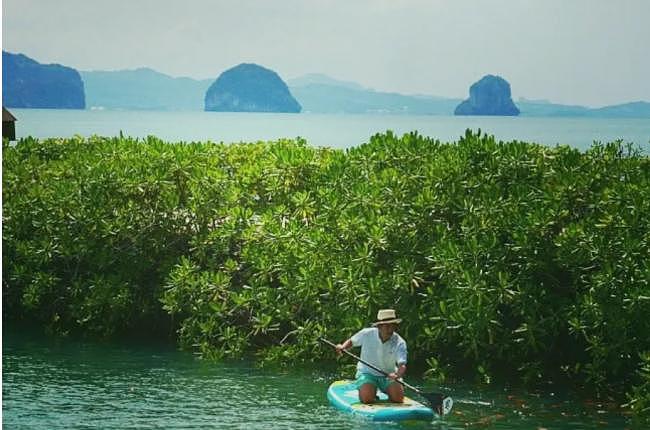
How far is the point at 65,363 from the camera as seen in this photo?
43.0 ft

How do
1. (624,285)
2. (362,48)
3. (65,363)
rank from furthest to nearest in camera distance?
(362,48) → (65,363) → (624,285)

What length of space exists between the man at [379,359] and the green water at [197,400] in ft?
1.04

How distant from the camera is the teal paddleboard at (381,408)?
34.0ft

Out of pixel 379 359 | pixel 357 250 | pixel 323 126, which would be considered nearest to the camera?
pixel 379 359

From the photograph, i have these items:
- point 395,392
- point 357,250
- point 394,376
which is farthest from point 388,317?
point 357,250

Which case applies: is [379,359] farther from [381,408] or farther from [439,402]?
[439,402]

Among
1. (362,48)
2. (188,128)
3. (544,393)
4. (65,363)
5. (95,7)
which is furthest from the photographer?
(188,128)

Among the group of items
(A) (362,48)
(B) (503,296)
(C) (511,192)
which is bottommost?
(B) (503,296)

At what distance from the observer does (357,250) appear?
1230 centimetres

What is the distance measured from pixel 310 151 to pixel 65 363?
11.0 feet

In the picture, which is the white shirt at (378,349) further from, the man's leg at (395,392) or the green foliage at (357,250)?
the green foliage at (357,250)

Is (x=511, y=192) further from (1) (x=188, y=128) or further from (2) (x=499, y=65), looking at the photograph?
(1) (x=188, y=128)

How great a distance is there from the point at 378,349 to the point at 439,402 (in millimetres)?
688

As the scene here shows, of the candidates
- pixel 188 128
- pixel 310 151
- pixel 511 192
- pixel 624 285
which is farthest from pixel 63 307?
pixel 188 128
